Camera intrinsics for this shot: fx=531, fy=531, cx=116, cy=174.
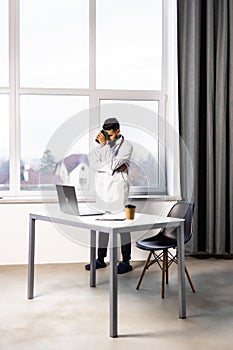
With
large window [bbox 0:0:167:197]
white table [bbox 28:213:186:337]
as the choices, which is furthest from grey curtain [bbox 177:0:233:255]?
white table [bbox 28:213:186:337]

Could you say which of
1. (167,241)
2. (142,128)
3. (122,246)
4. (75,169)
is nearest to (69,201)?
(167,241)

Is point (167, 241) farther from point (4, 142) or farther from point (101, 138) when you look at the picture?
point (4, 142)

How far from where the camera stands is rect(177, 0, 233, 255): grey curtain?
5301 millimetres

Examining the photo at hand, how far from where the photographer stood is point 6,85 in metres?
5.28

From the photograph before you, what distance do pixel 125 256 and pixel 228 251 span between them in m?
1.25

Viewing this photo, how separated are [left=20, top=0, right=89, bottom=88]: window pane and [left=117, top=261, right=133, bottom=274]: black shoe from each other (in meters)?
1.85

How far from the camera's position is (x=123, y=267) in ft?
15.7

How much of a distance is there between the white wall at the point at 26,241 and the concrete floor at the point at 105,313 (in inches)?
10.5

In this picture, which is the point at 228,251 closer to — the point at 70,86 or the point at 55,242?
the point at 55,242

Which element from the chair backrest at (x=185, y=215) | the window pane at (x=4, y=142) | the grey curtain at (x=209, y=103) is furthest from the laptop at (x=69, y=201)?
the grey curtain at (x=209, y=103)

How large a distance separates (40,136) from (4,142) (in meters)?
0.36

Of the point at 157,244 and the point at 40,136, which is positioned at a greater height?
the point at 40,136

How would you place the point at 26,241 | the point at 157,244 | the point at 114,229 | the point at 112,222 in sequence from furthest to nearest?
the point at 26,241, the point at 157,244, the point at 112,222, the point at 114,229

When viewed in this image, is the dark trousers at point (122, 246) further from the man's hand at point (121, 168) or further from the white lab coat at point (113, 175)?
the man's hand at point (121, 168)
